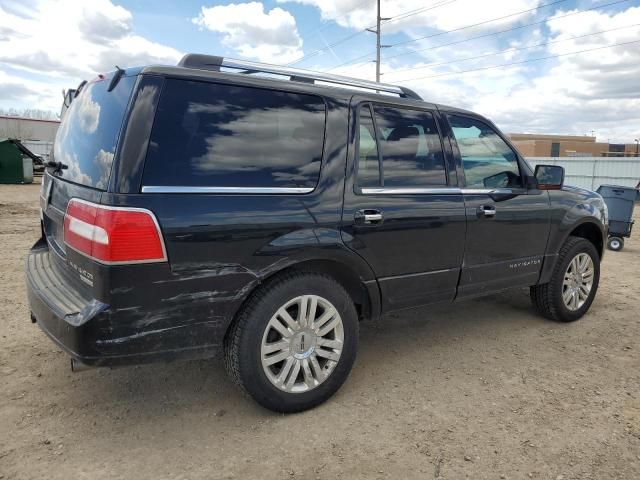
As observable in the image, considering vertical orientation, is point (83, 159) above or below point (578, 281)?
above

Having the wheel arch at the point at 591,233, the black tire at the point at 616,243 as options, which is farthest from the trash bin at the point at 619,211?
the wheel arch at the point at 591,233

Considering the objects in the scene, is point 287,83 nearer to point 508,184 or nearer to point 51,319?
point 51,319

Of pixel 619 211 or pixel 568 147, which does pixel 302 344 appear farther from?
pixel 568 147

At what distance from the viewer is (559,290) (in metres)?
4.55

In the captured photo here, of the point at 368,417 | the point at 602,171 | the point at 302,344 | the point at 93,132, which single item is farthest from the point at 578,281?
the point at 602,171

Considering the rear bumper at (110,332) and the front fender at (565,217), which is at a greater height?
the front fender at (565,217)

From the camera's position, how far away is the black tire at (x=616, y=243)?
346 inches

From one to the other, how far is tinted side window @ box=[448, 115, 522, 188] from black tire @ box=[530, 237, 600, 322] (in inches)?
36.2

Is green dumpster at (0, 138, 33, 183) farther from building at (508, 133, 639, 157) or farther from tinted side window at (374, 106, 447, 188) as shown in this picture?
building at (508, 133, 639, 157)

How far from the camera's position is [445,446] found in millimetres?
2701

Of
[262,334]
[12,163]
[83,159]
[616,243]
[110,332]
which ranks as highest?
[83,159]

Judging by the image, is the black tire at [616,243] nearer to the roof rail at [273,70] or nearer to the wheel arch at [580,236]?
the wheel arch at [580,236]

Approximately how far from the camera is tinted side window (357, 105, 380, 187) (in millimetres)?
3143

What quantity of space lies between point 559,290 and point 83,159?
13.1 feet
